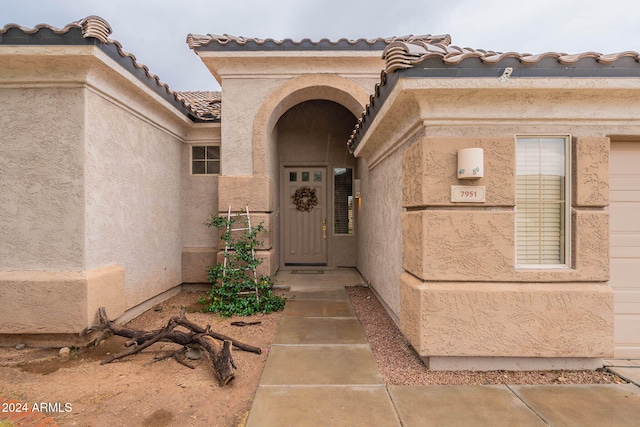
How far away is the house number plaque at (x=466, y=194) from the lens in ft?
9.86

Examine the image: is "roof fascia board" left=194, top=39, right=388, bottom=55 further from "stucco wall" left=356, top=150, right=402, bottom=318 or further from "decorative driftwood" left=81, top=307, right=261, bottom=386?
"decorative driftwood" left=81, top=307, right=261, bottom=386

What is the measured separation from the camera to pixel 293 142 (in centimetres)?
861

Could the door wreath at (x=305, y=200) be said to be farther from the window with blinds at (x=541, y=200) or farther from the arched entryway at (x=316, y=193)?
the window with blinds at (x=541, y=200)

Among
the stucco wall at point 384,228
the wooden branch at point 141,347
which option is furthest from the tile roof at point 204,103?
the wooden branch at point 141,347

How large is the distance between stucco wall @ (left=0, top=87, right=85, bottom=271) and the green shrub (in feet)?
7.16

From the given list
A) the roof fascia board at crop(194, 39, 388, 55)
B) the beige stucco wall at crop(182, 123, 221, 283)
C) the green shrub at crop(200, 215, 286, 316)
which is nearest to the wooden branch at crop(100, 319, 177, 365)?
the green shrub at crop(200, 215, 286, 316)

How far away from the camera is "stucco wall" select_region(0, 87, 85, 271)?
3.68 meters

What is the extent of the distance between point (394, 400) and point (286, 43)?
6022mm

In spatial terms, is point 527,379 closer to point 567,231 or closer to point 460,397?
point 460,397

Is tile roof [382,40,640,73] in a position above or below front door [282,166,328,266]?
above

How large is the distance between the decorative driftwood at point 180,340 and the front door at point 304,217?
196 inches

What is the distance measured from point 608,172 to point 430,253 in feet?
6.00

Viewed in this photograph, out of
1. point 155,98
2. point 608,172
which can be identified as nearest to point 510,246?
point 608,172

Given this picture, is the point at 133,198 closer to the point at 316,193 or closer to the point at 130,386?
the point at 130,386
